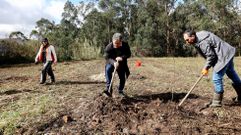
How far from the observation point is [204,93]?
10359mm

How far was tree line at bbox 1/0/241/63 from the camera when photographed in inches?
1822

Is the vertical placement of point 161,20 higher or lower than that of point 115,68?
higher

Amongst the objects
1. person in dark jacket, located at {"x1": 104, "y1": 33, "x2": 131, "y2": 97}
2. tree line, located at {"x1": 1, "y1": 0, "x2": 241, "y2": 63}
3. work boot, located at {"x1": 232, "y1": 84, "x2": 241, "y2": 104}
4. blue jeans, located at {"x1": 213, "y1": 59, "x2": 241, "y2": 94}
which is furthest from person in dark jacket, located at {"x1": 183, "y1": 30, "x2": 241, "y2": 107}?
tree line, located at {"x1": 1, "y1": 0, "x2": 241, "y2": 63}

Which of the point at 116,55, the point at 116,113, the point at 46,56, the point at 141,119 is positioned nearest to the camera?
the point at 141,119

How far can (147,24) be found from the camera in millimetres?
51562

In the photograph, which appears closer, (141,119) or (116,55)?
(141,119)

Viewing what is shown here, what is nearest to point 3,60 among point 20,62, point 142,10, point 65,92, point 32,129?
point 20,62

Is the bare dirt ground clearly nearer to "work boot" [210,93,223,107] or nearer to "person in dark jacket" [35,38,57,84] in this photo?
"work boot" [210,93,223,107]

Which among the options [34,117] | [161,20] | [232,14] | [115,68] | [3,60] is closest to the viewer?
[34,117]

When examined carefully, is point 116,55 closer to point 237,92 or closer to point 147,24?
point 237,92

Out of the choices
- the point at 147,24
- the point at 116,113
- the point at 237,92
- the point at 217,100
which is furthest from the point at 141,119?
the point at 147,24

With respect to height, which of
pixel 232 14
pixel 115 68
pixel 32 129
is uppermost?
pixel 232 14

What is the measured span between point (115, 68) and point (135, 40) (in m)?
43.7

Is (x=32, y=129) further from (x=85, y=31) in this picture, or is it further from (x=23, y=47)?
(x=85, y=31)
